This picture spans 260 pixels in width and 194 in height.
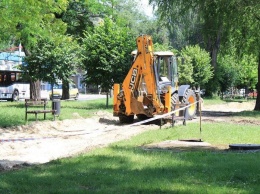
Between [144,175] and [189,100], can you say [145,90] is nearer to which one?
[189,100]

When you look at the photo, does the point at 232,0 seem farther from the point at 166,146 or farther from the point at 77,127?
the point at 166,146

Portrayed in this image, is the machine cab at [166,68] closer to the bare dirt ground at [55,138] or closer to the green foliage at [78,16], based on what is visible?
the bare dirt ground at [55,138]

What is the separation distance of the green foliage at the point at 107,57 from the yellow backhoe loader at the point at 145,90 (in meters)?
5.77

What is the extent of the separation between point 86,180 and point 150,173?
123cm

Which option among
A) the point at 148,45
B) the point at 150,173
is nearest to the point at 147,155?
the point at 150,173

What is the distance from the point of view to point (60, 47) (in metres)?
28.0

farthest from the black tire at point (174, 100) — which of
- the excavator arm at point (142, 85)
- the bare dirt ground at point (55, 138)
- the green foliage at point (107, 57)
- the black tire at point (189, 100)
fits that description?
the green foliage at point (107, 57)

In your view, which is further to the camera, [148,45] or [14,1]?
[148,45]

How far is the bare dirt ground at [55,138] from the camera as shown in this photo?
12.8 meters

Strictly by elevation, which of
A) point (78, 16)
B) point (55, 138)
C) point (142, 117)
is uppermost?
point (78, 16)

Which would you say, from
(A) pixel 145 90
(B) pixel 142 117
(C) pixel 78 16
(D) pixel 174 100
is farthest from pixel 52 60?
(C) pixel 78 16

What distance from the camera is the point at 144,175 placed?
8219 millimetres

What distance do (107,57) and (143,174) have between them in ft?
62.8

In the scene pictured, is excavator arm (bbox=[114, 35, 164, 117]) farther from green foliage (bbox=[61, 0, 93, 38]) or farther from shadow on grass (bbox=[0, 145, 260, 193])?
green foliage (bbox=[61, 0, 93, 38])
